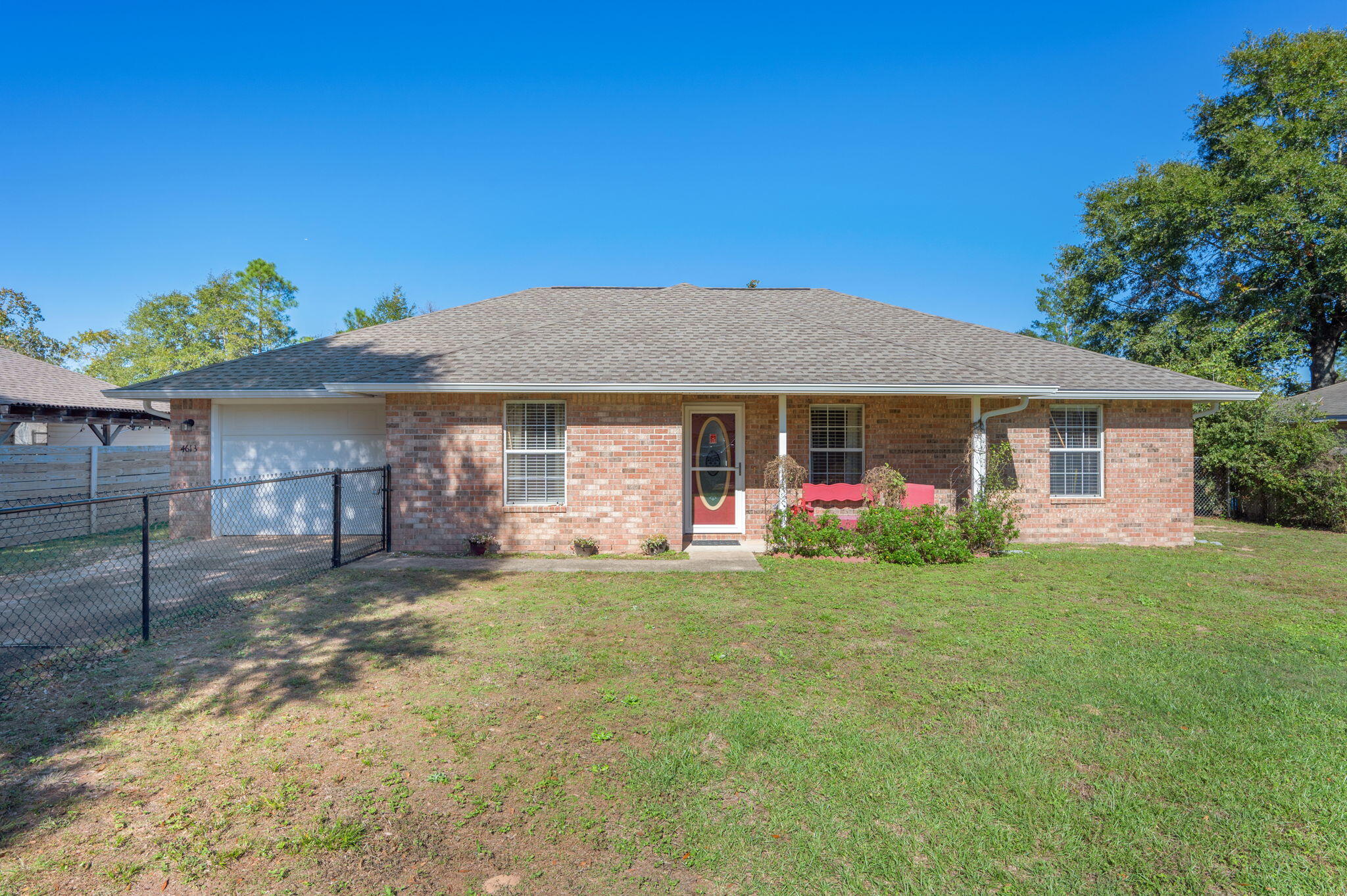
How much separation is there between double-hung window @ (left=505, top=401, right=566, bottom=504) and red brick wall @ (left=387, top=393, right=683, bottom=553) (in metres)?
0.17

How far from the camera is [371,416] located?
36.1 feet

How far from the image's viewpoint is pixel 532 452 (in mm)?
9641

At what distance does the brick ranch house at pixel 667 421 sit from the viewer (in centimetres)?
948

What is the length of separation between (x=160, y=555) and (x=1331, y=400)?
27.0 metres

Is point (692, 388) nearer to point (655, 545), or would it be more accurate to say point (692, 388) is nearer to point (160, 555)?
point (655, 545)

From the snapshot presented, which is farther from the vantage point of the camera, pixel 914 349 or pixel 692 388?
pixel 914 349

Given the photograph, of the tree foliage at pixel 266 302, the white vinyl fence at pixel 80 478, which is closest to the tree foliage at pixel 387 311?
the tree foliage at pixel 266 302

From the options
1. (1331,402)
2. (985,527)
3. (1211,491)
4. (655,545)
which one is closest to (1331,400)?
(1331,402)

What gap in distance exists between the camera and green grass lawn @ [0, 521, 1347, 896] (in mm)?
2557

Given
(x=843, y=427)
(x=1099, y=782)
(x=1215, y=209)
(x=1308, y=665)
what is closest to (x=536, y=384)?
(x=843, y=427)

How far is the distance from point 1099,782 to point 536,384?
777cm

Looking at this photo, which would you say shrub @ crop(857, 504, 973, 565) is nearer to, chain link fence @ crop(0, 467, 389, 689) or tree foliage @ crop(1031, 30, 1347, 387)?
chain link fence @ crop(0, 467, 389, 689)

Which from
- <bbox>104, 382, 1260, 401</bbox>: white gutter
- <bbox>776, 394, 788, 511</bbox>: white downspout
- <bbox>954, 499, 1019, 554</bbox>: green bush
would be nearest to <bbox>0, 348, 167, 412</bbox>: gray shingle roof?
<bbox>104, 382, 1260, 401</bbox>: white gutter

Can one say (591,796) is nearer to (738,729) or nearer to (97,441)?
(738,729)
